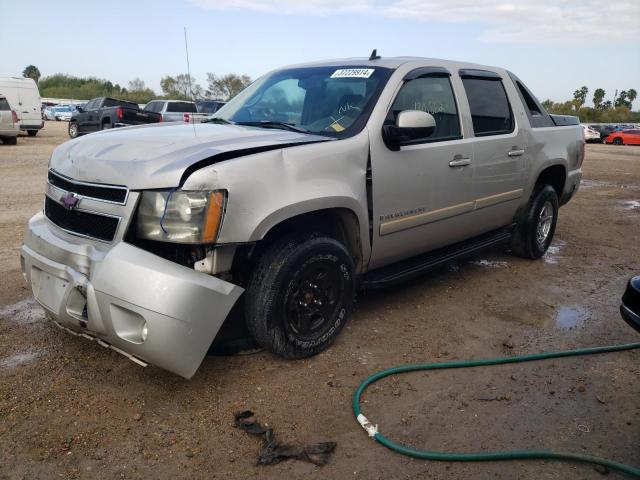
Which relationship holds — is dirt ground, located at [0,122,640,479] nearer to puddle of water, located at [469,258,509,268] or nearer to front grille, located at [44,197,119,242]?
front grille, located at [44,197,119,242]

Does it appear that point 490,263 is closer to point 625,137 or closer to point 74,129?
point 74,129

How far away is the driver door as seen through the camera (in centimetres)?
343

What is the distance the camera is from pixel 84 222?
277 cm

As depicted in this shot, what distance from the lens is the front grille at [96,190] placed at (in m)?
2.62

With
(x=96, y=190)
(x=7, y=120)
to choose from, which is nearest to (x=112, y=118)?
(x=7, y=120)

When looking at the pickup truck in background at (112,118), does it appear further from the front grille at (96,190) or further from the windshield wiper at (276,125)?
the front grille at (96,190)

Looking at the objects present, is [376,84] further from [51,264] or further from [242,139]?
[51,264]

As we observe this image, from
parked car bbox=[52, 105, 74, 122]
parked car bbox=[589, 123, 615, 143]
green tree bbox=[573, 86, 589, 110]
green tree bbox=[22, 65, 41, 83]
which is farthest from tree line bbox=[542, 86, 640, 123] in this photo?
green tree bbox=[22, 65, 41, 83]

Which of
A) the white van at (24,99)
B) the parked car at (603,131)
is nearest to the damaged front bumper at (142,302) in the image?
the white van at (24,99)

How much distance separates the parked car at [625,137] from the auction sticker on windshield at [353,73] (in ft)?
119

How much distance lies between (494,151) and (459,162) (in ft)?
1.90

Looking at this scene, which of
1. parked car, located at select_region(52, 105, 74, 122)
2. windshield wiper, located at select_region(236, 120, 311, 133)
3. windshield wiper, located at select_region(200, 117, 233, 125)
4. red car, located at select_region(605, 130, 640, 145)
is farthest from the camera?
parked car, located at select_region(52, 105, 74, 122)

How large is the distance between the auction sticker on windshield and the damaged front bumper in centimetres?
183

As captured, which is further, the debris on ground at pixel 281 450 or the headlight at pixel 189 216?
the headlight at pixel 189 216
